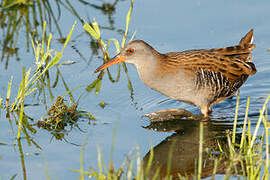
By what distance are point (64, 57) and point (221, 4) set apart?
9.16 feet

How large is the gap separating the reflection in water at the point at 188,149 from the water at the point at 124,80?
0.14 metres

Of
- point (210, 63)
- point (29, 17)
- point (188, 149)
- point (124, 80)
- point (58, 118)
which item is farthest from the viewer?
point (29, 17)

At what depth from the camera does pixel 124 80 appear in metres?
6.93

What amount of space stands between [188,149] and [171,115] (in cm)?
91

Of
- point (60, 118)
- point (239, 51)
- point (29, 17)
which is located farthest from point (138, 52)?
point (29, 17)

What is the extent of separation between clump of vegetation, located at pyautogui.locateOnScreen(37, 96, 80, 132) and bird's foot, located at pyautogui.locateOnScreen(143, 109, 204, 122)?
0.83 m

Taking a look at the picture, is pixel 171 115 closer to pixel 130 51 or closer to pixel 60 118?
pixel 130 51

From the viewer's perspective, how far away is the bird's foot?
6.01 meters

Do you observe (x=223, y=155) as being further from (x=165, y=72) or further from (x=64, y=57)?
(x=64, y=57)

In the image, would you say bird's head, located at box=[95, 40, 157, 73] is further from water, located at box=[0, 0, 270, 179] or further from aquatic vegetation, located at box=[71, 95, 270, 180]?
aquatic vegetation, located at box=[71, 95, 270, 180]

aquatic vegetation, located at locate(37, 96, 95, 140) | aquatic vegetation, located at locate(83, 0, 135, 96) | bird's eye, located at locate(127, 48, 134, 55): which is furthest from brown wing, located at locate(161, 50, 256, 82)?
aquatic vegetation, located at locate(37, 96, 95, 140)

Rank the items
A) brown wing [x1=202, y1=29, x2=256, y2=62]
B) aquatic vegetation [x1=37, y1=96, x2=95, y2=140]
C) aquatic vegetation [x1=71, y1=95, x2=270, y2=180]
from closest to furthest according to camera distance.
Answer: aquatic vegetation [x1=71, y1=95, x2=270, y2=180]
aquatic vegetation [x1=37, y1=96, x2=95, y2=140]
brown wing [x1=202, y1=29, x2=256, y2=62]

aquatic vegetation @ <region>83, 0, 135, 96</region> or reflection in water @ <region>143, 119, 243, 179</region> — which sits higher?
aquatic vegetation @ <region>83, 0, 135, 96</region>

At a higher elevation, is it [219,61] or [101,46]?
[101,46]
